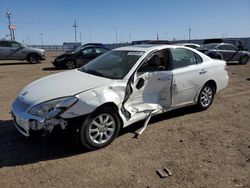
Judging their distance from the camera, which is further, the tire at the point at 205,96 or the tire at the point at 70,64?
the tire at the point at 70,64

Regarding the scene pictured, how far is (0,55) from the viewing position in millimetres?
18844

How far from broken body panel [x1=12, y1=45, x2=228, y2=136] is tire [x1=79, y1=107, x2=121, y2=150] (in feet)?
0.42

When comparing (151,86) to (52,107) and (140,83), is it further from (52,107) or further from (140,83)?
(52,107)

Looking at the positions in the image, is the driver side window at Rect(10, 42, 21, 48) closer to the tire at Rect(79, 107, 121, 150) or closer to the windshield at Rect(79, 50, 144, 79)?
the windshield at Rect(79, 50, 144, 79)

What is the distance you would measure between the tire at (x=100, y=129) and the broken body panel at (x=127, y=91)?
5.0 inches

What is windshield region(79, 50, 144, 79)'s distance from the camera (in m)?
4.77

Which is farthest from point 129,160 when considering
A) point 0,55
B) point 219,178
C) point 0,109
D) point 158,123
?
point 0,55

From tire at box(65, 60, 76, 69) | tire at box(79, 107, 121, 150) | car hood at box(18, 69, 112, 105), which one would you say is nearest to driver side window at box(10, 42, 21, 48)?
tire at box(65, 60, 76, 69)

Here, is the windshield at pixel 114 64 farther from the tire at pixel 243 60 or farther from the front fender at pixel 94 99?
the tire at pixel 243 60

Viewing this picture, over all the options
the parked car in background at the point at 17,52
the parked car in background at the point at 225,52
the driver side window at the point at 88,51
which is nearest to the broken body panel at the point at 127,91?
the parked car in background at the point at 225,52

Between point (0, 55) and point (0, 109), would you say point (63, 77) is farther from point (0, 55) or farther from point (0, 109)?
point (0, 55)

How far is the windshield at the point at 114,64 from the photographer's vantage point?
4773 millimetres

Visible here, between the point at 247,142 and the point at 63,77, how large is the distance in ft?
10.9

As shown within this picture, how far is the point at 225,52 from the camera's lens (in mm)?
17016
